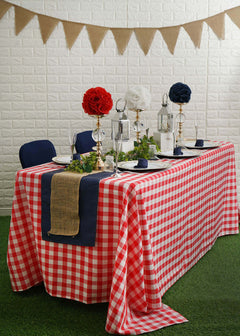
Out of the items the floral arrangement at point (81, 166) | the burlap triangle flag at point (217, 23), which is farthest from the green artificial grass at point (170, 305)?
the burlap triangle flag at point (217, 23)

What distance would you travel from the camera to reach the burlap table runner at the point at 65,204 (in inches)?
89.6

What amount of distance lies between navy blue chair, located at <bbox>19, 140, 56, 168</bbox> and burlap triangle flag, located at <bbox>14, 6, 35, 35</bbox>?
130cm

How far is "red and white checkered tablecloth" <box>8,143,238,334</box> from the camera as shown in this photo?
217 cm

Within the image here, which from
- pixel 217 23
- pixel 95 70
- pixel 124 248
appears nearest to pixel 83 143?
pixel 95 70

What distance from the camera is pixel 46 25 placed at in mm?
4043

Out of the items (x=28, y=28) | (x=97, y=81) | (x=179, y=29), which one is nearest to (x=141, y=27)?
(x=179, y=29)

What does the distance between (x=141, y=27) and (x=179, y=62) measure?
50cm

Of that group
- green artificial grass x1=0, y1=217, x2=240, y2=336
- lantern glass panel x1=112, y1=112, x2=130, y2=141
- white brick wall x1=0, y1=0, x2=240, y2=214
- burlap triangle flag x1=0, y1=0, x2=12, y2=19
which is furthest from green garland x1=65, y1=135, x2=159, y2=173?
burlap triangle flag x1=0, y1=0, x2=12, y2=19

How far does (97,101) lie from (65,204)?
0.61 m

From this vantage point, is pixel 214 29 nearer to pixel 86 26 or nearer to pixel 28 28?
pixel 86 26

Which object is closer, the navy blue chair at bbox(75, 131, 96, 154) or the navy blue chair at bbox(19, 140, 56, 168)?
the navy blue chair at bbox(19, 140, 56, 168)

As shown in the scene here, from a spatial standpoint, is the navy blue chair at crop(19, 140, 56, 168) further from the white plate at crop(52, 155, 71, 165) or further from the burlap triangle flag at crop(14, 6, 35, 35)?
the burlap triangle flag at crop(14, 6, 35, 35)

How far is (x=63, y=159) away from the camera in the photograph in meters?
2.76

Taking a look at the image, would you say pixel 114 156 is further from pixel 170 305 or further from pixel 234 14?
pixel 234 14
